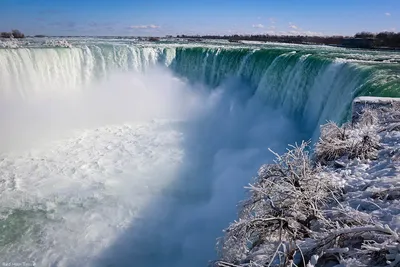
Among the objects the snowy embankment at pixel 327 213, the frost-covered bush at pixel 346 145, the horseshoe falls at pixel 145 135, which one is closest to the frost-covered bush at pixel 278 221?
the snowy embankment at pixel 327 213

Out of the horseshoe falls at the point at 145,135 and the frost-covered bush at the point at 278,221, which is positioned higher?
the frost-covered bush at the point at 278,221

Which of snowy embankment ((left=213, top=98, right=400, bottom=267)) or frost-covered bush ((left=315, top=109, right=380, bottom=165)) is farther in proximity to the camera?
frost-covered bush ((left=315, top=109, right=380, bottom=165))

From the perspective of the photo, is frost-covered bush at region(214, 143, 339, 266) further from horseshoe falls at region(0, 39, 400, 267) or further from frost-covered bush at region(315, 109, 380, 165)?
horseshoe falls at region(0, 39, 400, 267)

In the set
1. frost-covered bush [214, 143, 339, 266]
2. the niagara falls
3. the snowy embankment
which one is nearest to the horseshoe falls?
the niagara falls

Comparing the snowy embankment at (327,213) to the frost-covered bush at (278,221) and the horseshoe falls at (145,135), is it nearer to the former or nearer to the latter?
the frost-covered bush at (278,221)

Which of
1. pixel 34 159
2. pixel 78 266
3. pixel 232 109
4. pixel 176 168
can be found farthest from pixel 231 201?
pixel 232 109

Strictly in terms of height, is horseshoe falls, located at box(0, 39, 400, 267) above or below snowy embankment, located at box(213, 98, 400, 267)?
below
